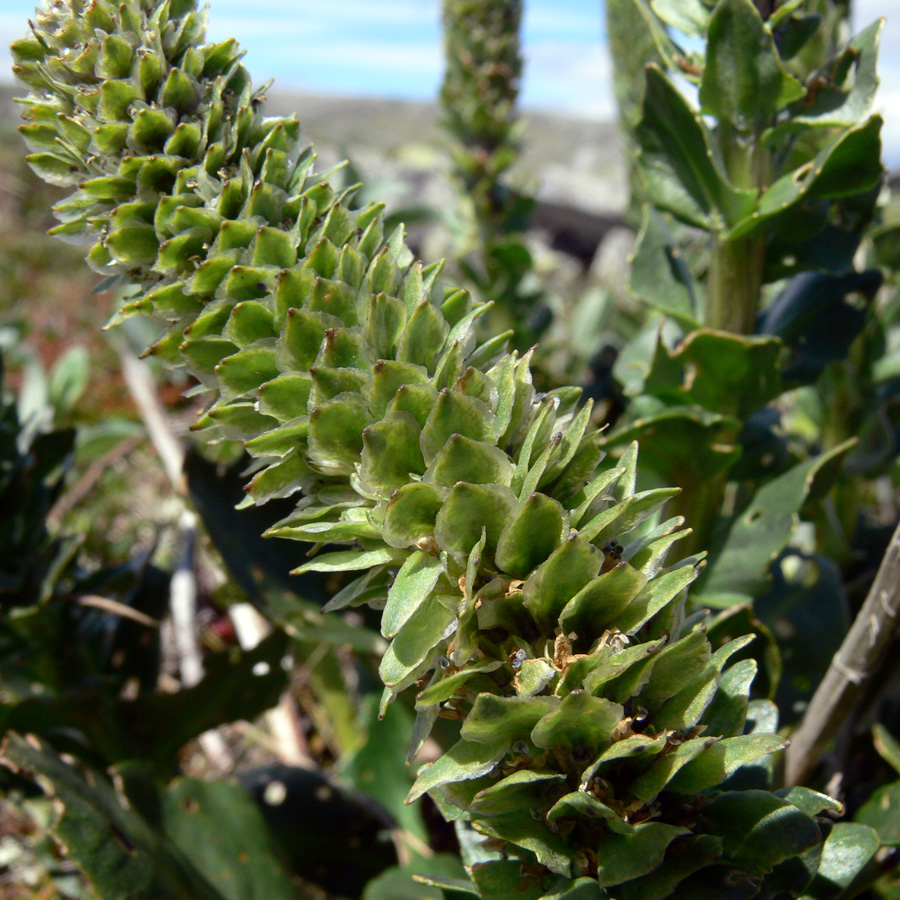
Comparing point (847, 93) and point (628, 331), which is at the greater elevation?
point (847, 93)

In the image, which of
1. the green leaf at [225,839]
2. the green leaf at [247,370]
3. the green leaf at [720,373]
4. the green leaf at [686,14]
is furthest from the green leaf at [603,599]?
the green leaf at [225,839]

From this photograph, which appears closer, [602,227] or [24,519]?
[24,519]

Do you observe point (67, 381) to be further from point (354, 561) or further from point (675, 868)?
point (675, 868)

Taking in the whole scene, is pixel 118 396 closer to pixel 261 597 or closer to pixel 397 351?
pixel 261 597

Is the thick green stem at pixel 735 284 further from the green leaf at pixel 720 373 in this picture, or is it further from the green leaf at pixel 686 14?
the green leaf at pixel 686 14

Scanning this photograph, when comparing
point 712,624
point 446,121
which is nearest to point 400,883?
point 712,624

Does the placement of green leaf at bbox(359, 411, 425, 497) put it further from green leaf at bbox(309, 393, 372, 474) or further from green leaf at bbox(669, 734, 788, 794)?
green leaf at bbox(669, 734, 788, 794)
